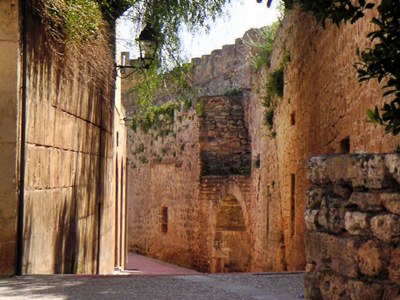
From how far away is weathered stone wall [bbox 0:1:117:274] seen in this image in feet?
23.1

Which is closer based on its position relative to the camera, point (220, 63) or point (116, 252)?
point (116, 252)

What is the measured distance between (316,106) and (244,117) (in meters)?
9.47

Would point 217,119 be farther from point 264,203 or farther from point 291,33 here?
point 291,33

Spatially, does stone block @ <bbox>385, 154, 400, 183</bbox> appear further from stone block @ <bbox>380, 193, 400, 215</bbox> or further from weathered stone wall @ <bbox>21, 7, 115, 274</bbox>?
weathered stone wall @ <bbox>21, 7, 115, 274</bbox>

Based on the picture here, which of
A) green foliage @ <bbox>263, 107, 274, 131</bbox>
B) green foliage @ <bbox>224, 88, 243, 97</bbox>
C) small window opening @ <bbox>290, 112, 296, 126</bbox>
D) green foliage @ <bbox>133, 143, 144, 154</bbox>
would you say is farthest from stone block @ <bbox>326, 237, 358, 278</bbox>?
green foliage @ <bbox>133, 143, 144, 154</bbox>

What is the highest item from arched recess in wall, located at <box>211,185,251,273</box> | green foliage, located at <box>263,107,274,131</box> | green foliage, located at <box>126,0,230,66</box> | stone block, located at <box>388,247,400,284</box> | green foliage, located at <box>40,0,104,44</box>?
green foliage, located at <box>126,0,230,66</box>

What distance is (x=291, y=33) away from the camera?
12.6 m

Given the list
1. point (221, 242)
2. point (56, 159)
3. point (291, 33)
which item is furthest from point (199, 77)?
point (56, 159)

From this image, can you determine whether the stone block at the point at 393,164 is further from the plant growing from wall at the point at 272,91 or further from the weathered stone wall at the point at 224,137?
the weathered stone wall at the point at 224,137

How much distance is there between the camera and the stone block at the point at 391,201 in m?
3.49

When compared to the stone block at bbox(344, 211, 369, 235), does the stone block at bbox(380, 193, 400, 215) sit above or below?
above

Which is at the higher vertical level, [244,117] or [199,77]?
[199,77]

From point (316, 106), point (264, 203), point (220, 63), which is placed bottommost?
point (264, 203)

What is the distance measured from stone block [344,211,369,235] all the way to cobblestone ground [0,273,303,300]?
238 cm
